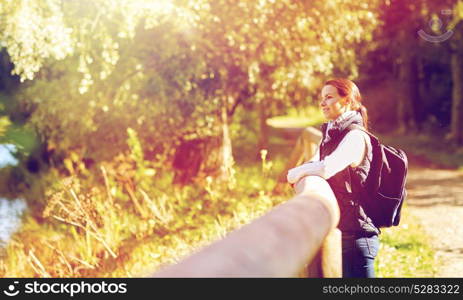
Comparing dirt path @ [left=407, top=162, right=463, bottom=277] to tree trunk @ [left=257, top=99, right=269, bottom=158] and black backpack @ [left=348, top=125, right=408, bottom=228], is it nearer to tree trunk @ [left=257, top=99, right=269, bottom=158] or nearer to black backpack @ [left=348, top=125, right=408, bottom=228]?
black backpack @ [left=348, top=125, right=408, bottom=228]

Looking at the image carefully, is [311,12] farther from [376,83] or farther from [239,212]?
[376,83]

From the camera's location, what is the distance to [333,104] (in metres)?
3.77

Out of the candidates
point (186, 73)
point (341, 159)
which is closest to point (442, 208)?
point (186, 73)

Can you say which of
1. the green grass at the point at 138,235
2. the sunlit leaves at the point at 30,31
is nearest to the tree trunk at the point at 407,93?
the green grass at the point at 138,235

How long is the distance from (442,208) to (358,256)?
281 inches

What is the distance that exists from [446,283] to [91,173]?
8714mm

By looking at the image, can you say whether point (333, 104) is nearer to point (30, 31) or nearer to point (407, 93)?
point (30, 31)

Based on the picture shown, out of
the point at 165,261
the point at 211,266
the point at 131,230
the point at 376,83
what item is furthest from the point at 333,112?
the point at 376,83

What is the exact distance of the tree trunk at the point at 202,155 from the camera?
12.9m

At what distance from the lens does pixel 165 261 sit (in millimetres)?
7281

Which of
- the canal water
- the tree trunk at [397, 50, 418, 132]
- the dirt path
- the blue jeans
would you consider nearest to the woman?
the blue jeans

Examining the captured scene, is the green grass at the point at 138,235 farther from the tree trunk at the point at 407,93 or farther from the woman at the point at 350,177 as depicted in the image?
the tree trunk at the point at 407,93

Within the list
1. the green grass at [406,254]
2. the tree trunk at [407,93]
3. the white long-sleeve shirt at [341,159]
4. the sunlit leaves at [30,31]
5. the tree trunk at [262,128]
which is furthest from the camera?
the tree trunk at [407,93]

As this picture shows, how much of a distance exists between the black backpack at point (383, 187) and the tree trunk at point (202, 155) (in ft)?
29.3
